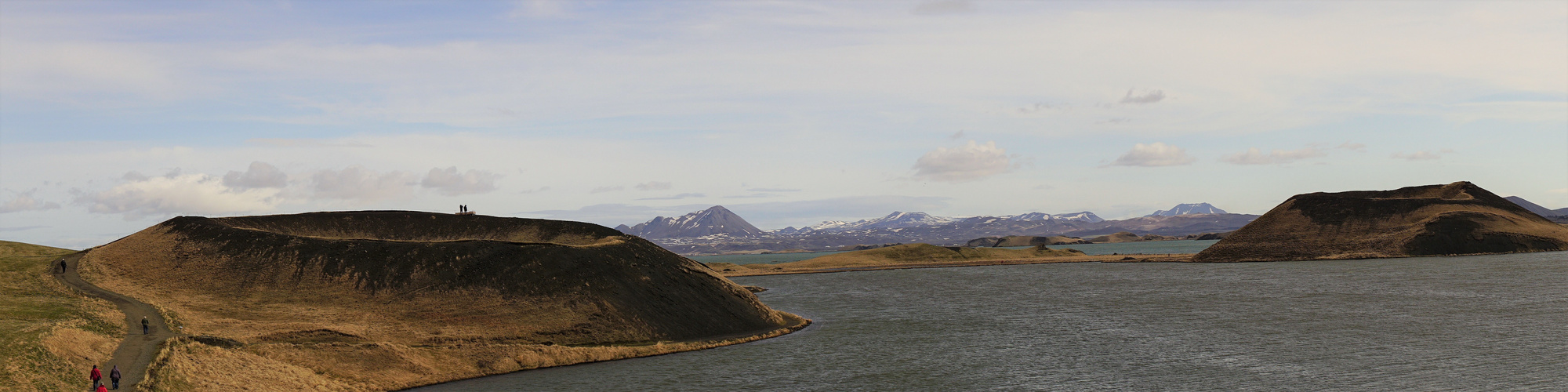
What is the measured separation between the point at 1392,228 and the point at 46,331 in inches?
7353

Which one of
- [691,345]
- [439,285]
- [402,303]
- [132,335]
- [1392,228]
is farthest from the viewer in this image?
[1392,228]

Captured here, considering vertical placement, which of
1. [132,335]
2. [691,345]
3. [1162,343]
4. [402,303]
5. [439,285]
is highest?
[439,285]

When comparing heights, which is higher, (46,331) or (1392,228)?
(1392,228)

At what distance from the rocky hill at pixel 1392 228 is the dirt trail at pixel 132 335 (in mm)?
167595

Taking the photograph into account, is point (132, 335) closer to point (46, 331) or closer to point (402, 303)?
point (46, 331)

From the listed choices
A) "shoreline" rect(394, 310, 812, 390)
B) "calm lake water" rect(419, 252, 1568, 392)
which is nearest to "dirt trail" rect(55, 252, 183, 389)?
"shoreline" rect(394, 310, 812, 390)

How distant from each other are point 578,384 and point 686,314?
69.0 ft

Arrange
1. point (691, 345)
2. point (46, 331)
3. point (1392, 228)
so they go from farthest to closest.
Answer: point (1392, 228)
point (691, 345)
point (46, 331)

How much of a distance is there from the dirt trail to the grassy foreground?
25.3 inches

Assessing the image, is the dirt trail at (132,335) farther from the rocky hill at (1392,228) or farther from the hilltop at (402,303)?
the rocky hill at (1392,228)

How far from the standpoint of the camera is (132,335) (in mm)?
53812

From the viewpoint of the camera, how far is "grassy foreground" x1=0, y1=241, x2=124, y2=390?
137 feet

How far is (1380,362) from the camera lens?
164 feet

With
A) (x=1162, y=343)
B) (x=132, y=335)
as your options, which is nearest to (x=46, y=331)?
(x=132, y=335)
